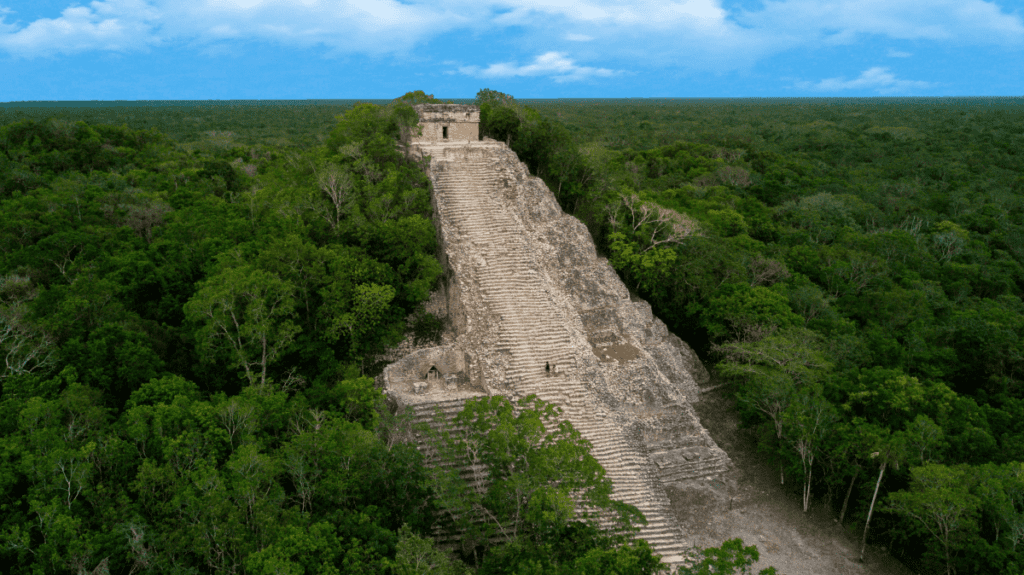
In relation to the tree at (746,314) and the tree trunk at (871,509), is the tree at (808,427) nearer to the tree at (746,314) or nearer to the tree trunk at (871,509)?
the tree trunk at (871,509)

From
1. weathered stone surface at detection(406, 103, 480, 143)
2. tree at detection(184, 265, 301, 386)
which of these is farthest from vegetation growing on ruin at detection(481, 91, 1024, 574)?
tree at detection(184, 265, 301, 386)

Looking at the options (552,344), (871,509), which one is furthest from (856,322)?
(552,344)

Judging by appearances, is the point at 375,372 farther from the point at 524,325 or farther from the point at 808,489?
the point at 808,489

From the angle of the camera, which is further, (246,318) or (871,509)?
(246,318)

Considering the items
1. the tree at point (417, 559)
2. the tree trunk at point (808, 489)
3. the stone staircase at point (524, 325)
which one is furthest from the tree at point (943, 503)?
the tree at point (417, 559)

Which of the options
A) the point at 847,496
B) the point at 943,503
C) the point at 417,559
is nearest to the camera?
the point at 417,559

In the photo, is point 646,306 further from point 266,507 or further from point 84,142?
point 84,142

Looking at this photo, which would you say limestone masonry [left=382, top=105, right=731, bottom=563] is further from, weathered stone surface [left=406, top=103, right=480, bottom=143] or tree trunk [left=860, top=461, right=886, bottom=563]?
tree trunk [left=860, top=461, right=886, bottom=563]
